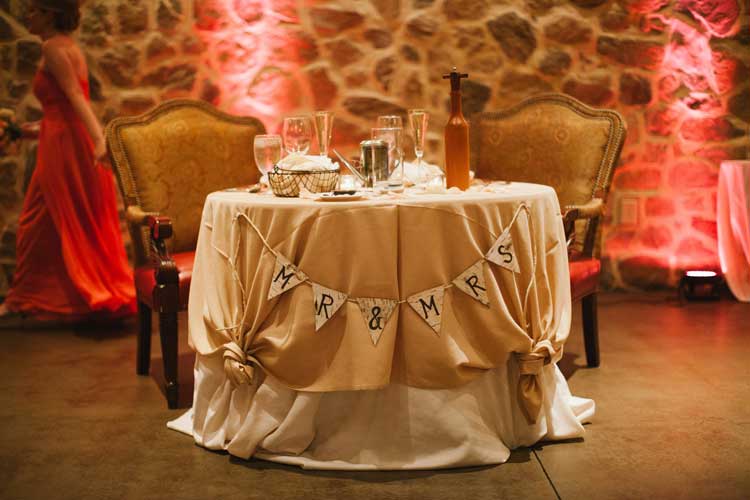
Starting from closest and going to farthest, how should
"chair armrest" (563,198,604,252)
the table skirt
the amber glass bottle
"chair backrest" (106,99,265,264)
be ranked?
1. the table skirt
2. the amber glass bottle
3. "chair armrest" (563,198,604,252)
4. "chair backrest" (106,99,265,264)

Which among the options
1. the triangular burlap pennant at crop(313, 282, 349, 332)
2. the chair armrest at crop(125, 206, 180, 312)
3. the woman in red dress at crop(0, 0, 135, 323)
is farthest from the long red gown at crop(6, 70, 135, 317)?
the triangular burlap pennant at crop(313, 282, 349, 332)

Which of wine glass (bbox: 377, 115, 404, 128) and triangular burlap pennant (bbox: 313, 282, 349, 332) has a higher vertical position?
wine glass (bbox: 377, 115, 404, 128)

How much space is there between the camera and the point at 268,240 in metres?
2.36

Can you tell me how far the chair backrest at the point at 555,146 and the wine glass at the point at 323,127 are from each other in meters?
1.15

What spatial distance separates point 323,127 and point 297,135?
0.10 meters

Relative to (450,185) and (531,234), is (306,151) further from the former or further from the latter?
(531,234)

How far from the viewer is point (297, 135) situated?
9.20 ft

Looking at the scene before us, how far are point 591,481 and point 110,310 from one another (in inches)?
108

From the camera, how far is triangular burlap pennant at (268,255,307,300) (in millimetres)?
2324

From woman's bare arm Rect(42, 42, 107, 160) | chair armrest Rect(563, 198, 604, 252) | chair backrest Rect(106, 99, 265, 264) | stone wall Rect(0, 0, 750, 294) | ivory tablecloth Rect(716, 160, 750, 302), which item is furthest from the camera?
stone wall Rect(0, 0, 750, 294)

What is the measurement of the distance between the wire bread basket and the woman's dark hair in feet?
7.25

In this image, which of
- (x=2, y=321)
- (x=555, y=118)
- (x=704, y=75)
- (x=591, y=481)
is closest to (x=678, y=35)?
(x=704, y=75)

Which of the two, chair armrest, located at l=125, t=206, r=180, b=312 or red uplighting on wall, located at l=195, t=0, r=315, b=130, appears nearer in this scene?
chair armrest, located at l=125, t=206, r=180, b=312

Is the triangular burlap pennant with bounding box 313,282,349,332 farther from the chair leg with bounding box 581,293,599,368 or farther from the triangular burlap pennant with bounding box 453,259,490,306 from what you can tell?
the chair leg with bounding box 581,293,599,368
